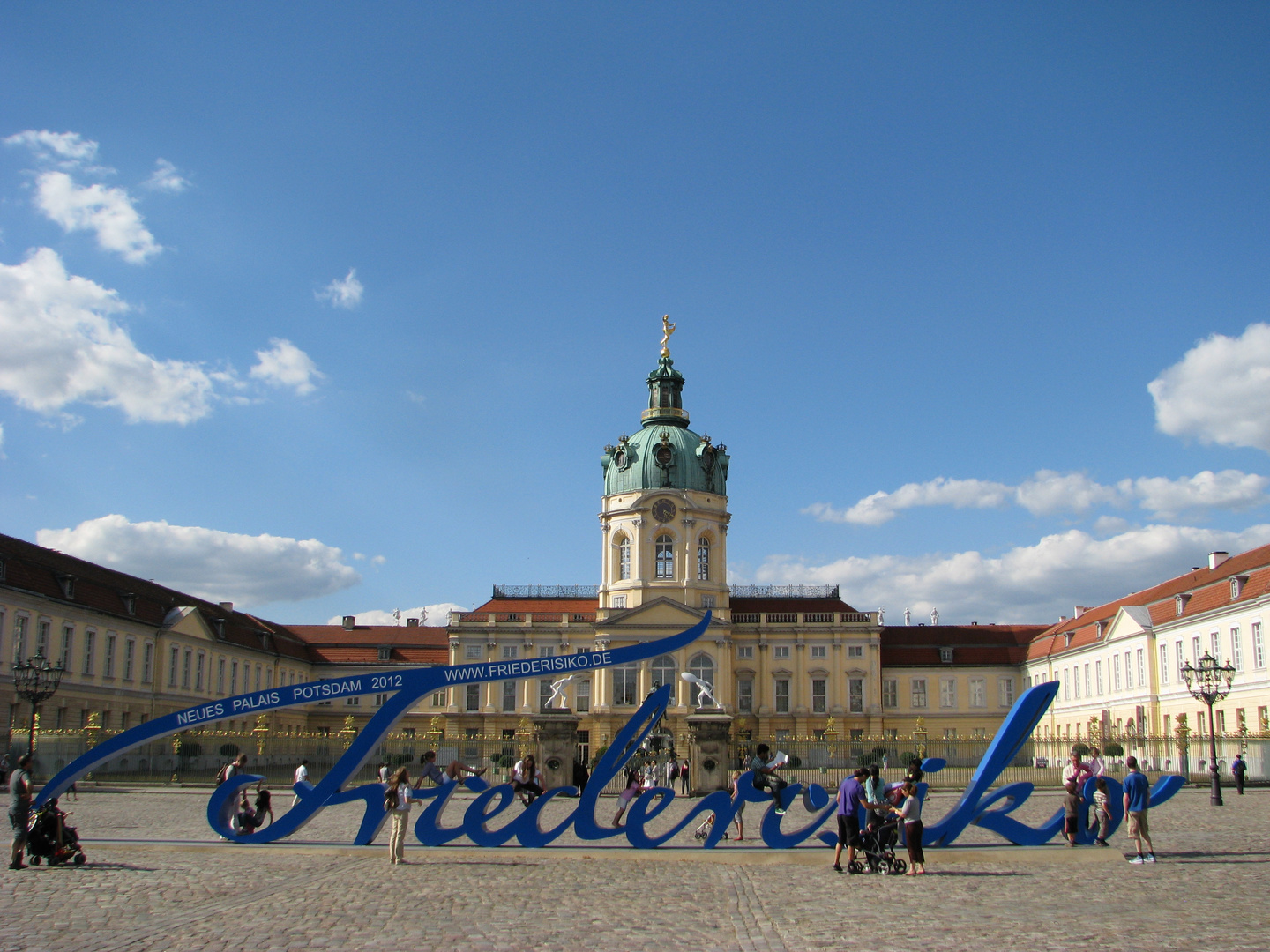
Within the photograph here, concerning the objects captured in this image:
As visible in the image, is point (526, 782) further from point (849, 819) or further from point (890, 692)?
point (890, 692)

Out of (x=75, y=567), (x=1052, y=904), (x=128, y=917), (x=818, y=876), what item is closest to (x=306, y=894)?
(x=128, y=917)

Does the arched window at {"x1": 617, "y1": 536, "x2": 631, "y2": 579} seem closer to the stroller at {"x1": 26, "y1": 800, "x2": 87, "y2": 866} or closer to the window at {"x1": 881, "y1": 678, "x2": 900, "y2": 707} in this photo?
the window at {"x1": 881, "y1": 678, "x2": 900, "y2": 707}

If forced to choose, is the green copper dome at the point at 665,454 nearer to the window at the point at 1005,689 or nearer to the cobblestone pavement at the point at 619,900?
the window at the point at 1005,689

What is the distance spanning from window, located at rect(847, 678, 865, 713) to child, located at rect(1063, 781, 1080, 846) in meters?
63.7

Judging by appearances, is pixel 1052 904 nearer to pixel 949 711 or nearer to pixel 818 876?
pixel 818 876

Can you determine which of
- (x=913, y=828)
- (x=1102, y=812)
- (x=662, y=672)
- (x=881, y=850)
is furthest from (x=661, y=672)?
(x=913, y=828)

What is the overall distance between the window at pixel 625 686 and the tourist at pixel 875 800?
60.1 m

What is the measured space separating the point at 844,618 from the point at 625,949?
243ft

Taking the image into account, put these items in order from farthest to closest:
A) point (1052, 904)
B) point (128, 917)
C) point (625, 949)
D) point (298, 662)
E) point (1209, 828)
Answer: point (298, 662) → point (1209, 828) → point (1052, 904) → point (128, 917) → point (625, 949)

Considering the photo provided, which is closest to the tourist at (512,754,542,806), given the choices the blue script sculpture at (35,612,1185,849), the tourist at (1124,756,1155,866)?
the blue script sculpture at (35,612,1185,849)

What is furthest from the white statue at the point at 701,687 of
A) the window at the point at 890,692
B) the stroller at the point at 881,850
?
the stroller at the point at 881,850

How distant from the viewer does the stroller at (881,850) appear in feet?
61.4

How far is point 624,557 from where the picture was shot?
277 ft

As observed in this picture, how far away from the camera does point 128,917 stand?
1432 centimetres
